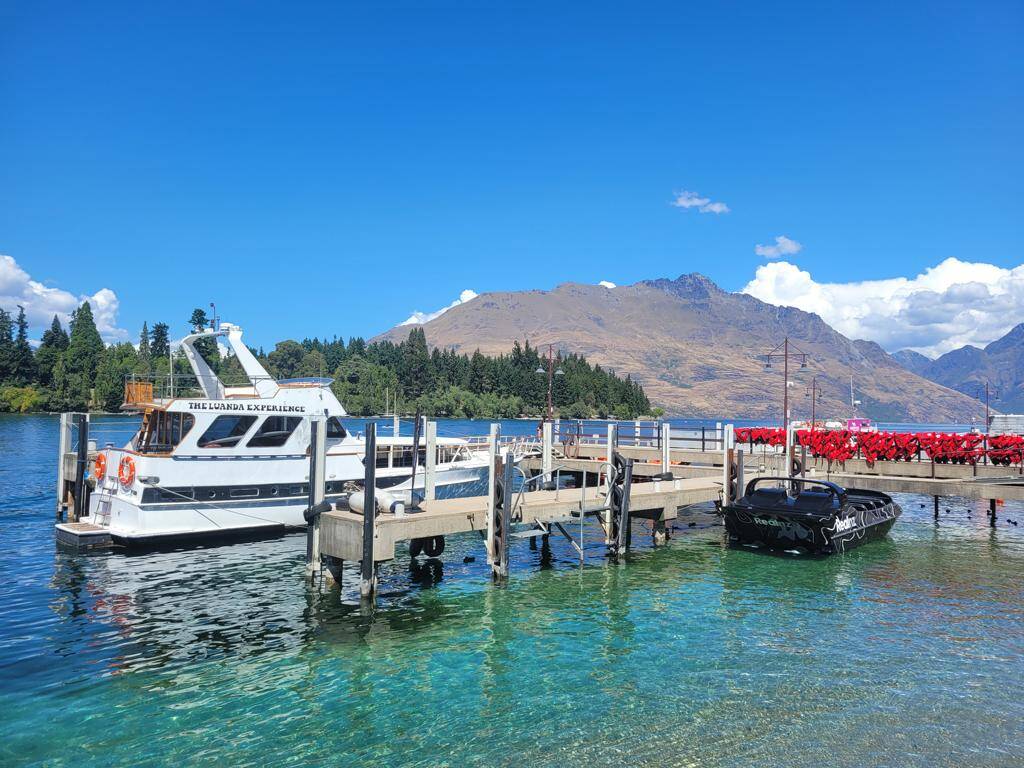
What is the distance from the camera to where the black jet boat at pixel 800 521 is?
71.0 ft

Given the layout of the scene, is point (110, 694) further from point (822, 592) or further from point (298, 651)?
point (822, 592)

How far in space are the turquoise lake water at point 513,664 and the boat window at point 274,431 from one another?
14.5 feet

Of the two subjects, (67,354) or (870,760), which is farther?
(67,354)

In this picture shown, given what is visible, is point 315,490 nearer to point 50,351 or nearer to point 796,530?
point 796,530

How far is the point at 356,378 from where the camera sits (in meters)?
171

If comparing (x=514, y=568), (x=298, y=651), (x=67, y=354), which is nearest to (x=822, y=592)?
(x=514, y=568)

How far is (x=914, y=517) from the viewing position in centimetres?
3262

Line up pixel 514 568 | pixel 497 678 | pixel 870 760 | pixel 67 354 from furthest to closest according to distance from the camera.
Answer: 1. pixel 67 354
2. pixel 514 568
3. pixel 497 678
4. pixel 870 760

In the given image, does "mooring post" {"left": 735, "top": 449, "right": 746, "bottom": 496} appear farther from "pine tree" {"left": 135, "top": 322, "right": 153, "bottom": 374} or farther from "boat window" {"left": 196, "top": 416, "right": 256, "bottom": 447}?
"pine tree" {"left": 135, "top": 322, "right": 153, "bottom": 374}

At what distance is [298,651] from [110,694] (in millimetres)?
3198

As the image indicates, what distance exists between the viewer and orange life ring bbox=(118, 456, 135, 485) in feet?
72.1

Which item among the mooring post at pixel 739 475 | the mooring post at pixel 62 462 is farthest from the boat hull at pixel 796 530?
the mooring post at pixel 62 462

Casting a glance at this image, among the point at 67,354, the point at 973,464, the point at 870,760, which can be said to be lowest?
the point at 870,760

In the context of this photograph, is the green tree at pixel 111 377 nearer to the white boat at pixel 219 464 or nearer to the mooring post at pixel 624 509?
the white boat at pixel 219 464
